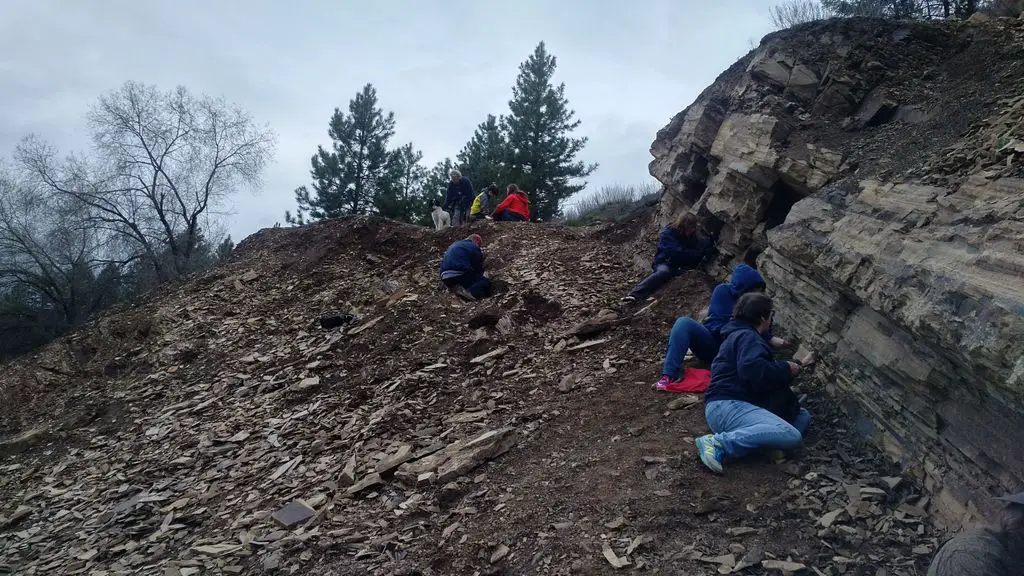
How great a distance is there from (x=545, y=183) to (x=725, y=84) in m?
10.6

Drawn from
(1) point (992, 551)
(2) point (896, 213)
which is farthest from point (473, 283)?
(1) point (992, 551)

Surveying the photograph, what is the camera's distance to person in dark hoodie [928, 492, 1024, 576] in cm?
283

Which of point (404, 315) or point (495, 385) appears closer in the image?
point (495, 385)

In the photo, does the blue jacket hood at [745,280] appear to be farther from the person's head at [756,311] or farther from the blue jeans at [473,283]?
the blue jeans at [473,283]

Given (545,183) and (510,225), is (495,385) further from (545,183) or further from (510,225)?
(545,183)

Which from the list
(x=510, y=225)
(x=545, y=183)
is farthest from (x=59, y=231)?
(x=545, y=183)

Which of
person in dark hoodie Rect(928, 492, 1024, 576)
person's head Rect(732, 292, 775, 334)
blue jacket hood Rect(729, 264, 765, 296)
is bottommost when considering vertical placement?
person in dark hoodie Rect(928, 492, 1024, 576)

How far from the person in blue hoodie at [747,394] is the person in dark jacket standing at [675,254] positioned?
323 centimetres

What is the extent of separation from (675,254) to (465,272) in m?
3.26

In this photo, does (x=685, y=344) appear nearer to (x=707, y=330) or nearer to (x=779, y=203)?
(x=707, y=330)

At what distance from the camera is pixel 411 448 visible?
5582 millimetres

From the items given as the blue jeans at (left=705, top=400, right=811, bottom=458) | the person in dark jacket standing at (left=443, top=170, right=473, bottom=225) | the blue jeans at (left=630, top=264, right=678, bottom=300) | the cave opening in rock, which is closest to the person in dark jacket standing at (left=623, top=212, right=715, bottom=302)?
the blue jeans at (left=630, top=264, right=678, bottom=300)

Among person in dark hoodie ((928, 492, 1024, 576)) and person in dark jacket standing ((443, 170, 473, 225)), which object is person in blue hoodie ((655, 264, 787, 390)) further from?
person in dark jacket standing ((443, 170, 473, 225))

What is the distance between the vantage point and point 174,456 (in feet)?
22.9
